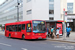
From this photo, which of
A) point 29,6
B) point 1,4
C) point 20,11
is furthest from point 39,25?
point 1,4

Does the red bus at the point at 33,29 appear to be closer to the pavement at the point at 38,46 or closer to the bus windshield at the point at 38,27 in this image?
the bus windshield at the point at 38,27

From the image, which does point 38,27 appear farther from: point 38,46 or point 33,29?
point 38,46

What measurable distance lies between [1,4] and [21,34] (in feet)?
205

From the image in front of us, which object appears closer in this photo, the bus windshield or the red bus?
the red bus

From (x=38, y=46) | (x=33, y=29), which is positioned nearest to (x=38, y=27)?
(x=33, y=29)

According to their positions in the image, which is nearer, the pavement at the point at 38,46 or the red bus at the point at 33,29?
the pavement at the point at 38,46

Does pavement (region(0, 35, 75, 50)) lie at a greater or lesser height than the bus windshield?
lesser

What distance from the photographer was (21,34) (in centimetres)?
1911

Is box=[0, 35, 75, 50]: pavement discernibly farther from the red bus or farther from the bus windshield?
the bus windshield

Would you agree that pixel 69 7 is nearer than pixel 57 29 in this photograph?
No

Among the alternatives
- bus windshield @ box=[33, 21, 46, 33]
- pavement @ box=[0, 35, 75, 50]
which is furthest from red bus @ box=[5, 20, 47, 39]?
pavement @ box=[0, 35, 75, 50]

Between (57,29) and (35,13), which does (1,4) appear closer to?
(35,13)

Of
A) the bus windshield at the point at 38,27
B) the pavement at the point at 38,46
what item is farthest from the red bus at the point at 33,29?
the pavement at the point at 38,46

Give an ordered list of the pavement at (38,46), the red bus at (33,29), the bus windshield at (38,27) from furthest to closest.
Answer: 1. the bus windshield at (38,27)
2. the red bus at (33,29)
3. the pavement at (38,46)
